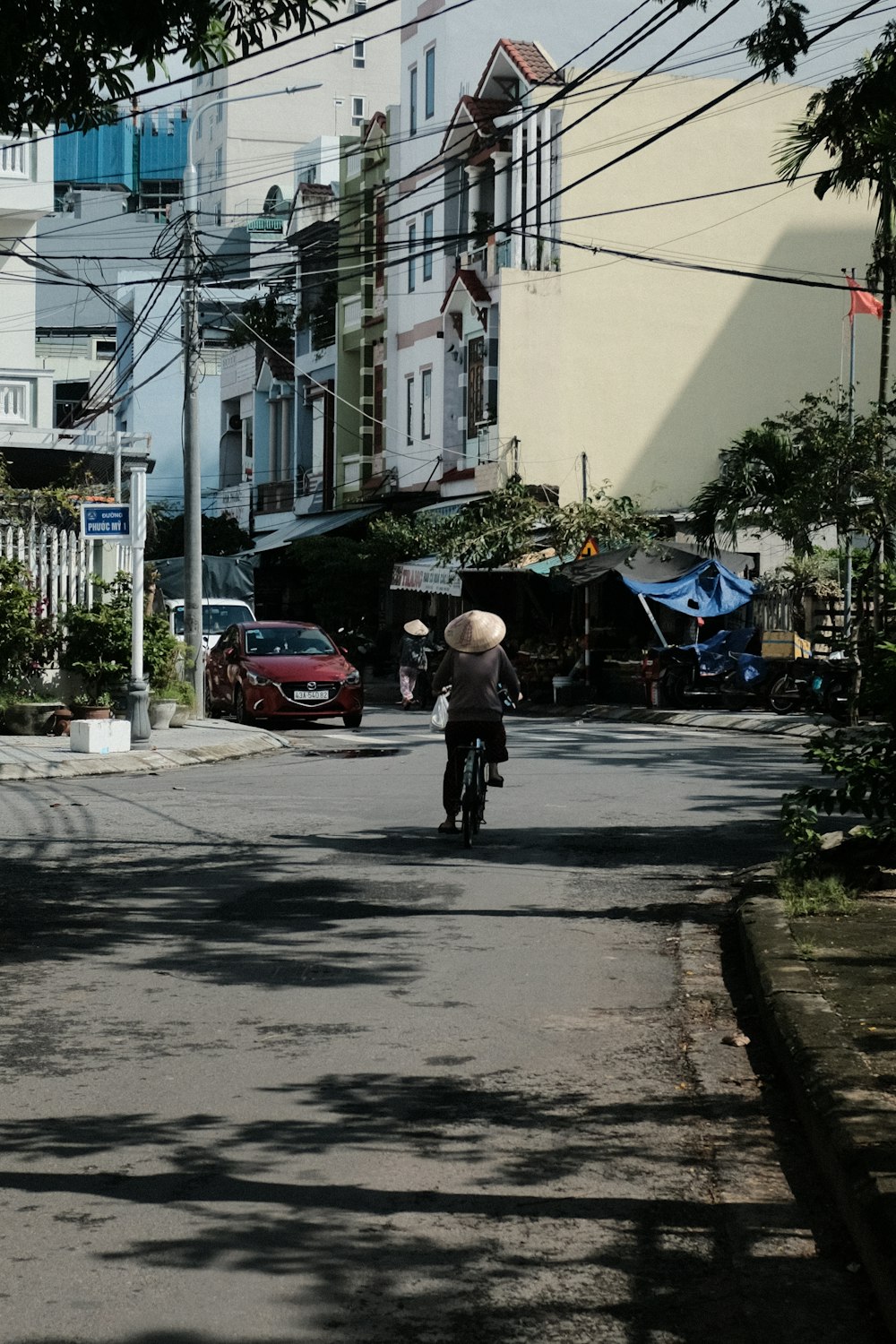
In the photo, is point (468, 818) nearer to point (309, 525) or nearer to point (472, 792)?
point (472, 792)

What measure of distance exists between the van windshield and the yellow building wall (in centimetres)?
863

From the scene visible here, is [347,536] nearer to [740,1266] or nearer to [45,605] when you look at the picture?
[45,605]

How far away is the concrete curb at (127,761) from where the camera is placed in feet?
64.9

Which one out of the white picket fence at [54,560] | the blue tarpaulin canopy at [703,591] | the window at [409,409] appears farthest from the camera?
the window at [409,409]

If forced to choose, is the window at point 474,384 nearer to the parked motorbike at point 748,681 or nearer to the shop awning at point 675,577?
the shop awning at point 675,577

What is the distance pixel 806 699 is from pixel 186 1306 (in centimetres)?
2535

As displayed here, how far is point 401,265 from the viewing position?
51594mm

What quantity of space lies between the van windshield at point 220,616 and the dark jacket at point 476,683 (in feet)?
77.1

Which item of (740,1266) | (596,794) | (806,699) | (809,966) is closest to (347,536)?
(806,699)

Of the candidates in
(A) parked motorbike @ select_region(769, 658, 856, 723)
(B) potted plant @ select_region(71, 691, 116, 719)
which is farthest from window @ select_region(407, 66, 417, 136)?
(B) potted plant @ select_region(71, 691, 116, 719)

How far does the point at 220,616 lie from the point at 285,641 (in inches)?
355

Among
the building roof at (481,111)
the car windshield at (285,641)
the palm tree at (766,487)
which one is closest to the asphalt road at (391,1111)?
the palm tree at (766,487)

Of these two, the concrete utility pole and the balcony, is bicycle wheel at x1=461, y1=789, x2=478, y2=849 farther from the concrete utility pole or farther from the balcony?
the balcony

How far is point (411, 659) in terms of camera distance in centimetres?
3312
